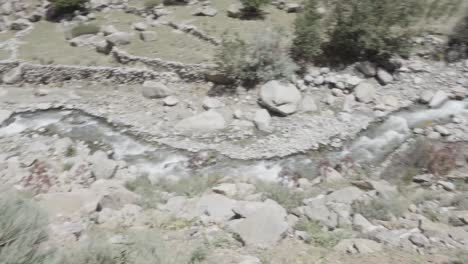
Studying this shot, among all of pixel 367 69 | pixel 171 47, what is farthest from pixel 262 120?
pixel 171 47

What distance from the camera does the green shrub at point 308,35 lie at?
42.5ft

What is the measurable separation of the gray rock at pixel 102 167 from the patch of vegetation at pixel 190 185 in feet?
4.24

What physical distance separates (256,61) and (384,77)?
402cm

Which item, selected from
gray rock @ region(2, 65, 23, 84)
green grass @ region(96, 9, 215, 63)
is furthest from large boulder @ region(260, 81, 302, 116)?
gray rock @ region(2, 65, 23, 84)

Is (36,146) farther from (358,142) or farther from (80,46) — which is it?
(358,142)

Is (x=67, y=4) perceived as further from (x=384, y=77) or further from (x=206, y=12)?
(x=384, y=77)

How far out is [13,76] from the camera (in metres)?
14.3

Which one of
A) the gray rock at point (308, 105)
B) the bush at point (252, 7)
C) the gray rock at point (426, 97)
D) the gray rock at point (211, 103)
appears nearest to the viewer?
the gray rock at point (308, 105)

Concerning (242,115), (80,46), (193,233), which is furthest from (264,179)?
(80,46)

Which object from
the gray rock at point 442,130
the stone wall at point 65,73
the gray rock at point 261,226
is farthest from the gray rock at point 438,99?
the stone wall at point 65,73

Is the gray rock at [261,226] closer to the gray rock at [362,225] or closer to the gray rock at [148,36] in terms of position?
the gray rock at [362,225]

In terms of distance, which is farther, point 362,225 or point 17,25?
point 17,25

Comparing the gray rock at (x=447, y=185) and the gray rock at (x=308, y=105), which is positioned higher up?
the gray rock at (x=447, y=185)

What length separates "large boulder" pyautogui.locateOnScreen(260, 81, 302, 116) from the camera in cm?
1205
